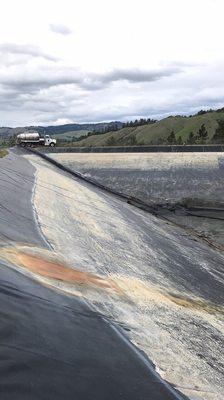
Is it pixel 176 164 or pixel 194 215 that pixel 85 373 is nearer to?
pixel 194 215

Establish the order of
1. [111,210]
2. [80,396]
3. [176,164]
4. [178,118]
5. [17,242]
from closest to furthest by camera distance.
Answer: [80,396] < [17,242] < [111,210] < [176,164] < [178,118]

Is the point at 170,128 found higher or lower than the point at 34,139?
higher

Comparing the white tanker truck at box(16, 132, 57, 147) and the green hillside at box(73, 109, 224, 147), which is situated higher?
the green hillside at box(73, 109, 224, 147)

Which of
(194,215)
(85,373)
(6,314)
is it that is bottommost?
(194,215)

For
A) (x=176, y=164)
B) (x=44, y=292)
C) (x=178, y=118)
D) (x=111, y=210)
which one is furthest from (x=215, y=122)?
(x=44, y=292)

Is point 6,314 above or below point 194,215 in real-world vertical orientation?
above

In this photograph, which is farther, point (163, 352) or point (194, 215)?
point (194, 215)

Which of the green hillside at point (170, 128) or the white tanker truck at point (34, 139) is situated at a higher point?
the green hillside at point (170, 128)

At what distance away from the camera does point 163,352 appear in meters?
5.14

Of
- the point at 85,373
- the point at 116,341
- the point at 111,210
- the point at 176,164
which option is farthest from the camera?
the point at 176,164

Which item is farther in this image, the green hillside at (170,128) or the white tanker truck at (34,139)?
the green hillside at (170,128)

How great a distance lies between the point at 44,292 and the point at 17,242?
2260 millimetres

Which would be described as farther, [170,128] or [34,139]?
[170,128]

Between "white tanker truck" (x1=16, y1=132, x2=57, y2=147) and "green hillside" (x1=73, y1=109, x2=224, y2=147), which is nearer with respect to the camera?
"white tanker truck" (x1=16, y1=132, x2=57, y2=147)
